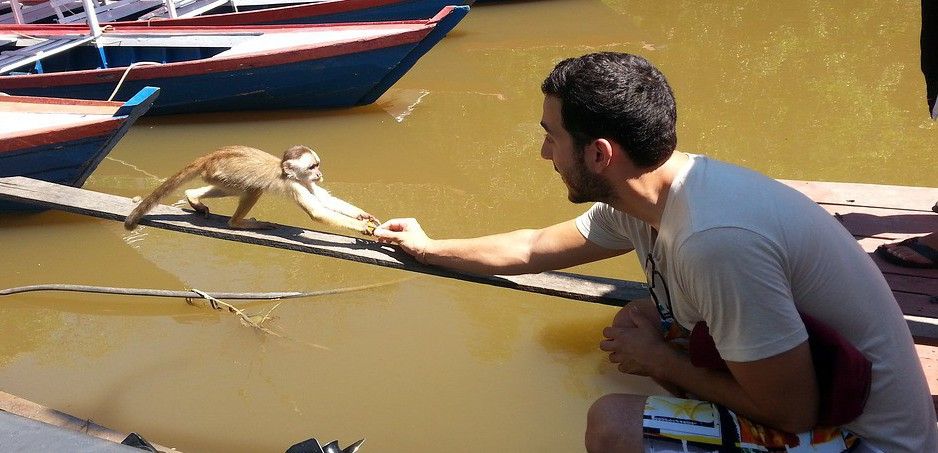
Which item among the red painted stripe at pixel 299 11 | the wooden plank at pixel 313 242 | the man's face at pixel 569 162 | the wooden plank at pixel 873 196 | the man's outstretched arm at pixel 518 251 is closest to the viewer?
the man's face at pixel 569 162

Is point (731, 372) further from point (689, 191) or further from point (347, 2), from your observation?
point (347, 2)

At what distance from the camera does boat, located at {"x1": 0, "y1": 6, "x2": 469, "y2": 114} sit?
23.7 ft

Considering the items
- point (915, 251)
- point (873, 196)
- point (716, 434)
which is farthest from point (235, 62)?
point (716, 434)

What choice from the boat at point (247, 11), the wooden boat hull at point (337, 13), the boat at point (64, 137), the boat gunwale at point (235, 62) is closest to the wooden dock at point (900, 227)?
the boat at point (64, 137)

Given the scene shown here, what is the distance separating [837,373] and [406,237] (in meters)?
1.68

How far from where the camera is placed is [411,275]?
4922 mm

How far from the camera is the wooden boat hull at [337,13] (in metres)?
9.04

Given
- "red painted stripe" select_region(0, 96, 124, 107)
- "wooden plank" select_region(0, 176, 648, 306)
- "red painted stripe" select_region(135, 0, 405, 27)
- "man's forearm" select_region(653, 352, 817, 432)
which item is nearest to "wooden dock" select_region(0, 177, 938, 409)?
"wooden plank" select_region(0, 176, 648, 306)

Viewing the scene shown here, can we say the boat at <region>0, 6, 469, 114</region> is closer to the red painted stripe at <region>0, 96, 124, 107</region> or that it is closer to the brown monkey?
the red painted stripe at <region>0, 96, 124, 107</region>

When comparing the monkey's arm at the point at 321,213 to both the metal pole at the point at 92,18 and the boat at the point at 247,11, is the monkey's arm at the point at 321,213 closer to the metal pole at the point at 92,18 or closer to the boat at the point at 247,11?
the metal pole at the point at 92,18

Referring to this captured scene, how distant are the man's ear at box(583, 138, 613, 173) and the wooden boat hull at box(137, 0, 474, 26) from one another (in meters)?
7.39

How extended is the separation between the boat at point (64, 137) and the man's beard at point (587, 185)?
3.92m

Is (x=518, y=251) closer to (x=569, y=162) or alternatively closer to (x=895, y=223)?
(x=569, y=162)

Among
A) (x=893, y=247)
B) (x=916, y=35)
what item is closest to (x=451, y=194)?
(x=893, y=247)
